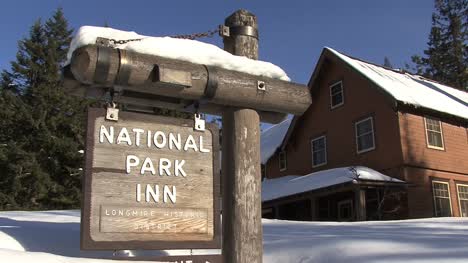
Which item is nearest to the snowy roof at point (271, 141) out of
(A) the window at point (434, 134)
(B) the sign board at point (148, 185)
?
(A) the window at point (434, 134)

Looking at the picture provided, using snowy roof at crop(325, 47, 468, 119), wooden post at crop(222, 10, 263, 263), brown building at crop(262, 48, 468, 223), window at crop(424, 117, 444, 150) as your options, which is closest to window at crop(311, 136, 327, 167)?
brown building at crop(262, 48, 468, 223)

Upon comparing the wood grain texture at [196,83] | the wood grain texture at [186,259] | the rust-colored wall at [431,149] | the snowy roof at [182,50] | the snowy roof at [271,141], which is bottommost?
the wood grain texture at [186,259]

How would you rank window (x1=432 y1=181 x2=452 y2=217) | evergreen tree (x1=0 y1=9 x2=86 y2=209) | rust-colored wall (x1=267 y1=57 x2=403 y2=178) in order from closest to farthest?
window (x1=432 y1=181 x2=452 y2=217) < rust-colored wall (x1=267 y1=57 x2=403 y2=178) < evergreen tree (x1=0 y1=9 x2=86 y2=209)

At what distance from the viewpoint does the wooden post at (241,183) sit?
410cm

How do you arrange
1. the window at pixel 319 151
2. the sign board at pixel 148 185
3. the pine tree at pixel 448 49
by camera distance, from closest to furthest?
1. the sign board at pixel 148 185
2. the window at pixel 319 151
3. the pine tree at pixel 448 49

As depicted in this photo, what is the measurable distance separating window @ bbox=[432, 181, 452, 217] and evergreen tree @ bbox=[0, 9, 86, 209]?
19.2 metres

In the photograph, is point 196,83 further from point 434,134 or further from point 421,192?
point 434,134

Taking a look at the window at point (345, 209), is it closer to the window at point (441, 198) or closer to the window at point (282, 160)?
the window at point (441, 198)

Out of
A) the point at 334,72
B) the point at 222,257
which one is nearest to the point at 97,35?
the point at 222,257

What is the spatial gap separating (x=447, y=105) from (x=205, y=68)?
66.3ft

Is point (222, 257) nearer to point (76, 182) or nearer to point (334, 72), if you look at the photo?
point (334, 72)

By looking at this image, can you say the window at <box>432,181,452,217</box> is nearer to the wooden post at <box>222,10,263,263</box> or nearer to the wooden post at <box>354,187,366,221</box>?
the wooden post at <box>354,187,366,221</box>

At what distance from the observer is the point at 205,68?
4.22 meters

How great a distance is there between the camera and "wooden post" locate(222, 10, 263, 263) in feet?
13.5
